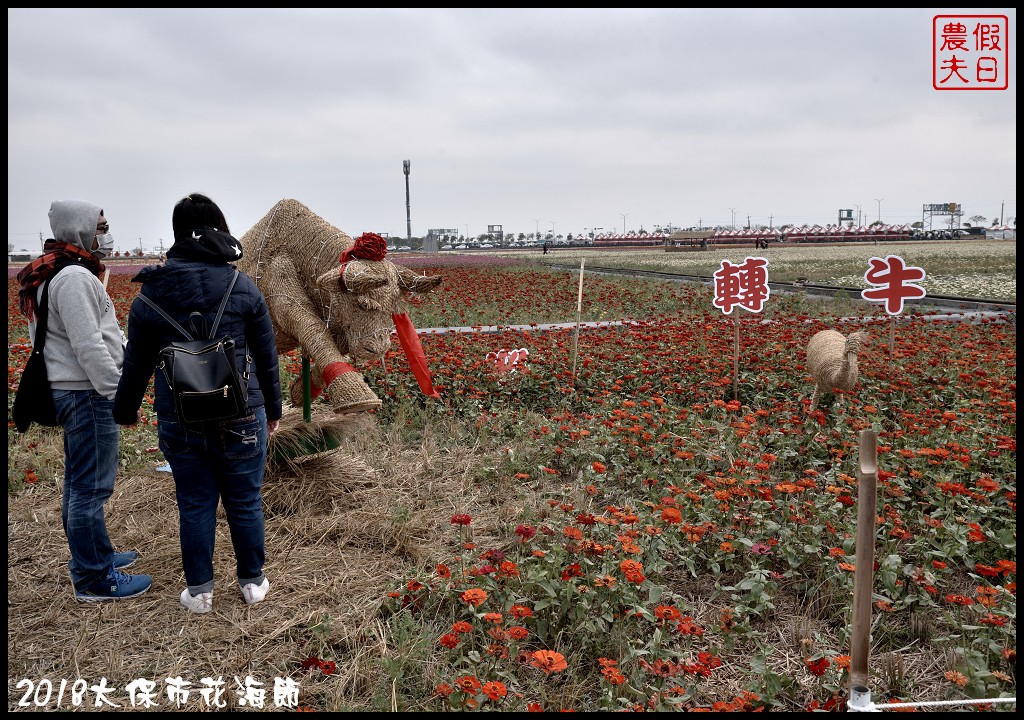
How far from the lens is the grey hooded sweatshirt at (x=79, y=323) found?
2746 millimetres

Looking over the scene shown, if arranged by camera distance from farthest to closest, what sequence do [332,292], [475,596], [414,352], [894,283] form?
[894,283] < [414,352] < [332,292] < [475,596]

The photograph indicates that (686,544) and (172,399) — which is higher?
(172,399)

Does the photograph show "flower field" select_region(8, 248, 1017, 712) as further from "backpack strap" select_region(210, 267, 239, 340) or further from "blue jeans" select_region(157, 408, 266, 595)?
"backpack strap" select_region(210, 267, 239, 340)

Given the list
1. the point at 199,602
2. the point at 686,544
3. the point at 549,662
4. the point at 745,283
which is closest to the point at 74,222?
the point at 199,602

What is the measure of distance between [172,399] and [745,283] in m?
5.41

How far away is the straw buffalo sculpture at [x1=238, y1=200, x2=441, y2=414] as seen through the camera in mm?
3078

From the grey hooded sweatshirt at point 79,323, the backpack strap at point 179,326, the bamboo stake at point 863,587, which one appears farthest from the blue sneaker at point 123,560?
the bamboo stake at point 863,587

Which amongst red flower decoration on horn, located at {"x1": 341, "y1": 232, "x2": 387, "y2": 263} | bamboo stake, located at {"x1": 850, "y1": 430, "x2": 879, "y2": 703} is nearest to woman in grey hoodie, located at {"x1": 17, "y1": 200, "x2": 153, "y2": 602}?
red flower decoration on horn, located at {"x1": 341, "y1": 232, "x2": 387, "y2": 263}

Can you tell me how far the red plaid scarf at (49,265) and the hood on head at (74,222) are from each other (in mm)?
36

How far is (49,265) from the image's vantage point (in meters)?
2.78

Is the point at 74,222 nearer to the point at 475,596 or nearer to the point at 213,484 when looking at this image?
the point at 213,484

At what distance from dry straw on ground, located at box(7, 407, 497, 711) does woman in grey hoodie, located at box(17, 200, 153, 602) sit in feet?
0.79

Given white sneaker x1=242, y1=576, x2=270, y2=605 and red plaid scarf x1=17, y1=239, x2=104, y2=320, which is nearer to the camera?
red plaid scarf x1=17, y1=239, x2=104, y2=320

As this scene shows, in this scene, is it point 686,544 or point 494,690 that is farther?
point 686,544
